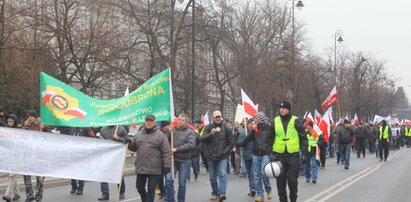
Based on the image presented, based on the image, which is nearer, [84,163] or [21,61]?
[84,163]

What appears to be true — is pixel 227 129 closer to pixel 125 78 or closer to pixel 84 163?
pixel 84 163

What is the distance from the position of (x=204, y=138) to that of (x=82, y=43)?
25.0m

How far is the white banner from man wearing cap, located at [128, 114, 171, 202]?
0.46 metres

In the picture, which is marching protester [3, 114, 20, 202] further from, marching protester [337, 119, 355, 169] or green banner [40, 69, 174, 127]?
marching protester [337, 119, 355, 169]

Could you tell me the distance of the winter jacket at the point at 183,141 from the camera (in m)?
10.3

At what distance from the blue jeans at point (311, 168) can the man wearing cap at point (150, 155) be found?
300 inches

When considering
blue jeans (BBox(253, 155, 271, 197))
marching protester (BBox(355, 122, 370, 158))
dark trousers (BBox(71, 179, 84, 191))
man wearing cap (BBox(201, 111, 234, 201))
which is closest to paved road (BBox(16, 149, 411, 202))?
dark trousers (BBox(71, 179, 84, 191))

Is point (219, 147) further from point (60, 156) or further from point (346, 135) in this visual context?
point (346, 135)

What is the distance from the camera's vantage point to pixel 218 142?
36.7ft

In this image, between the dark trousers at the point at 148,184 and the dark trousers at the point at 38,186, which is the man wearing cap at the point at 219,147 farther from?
the dark trousers at the point at 38,186

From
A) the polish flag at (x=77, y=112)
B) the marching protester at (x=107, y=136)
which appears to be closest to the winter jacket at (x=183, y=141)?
the marching protester at (x=107, y=136)

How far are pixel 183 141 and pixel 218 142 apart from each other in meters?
1.00

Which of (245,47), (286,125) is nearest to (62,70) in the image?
(245,47)

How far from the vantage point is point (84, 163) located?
360 inches
